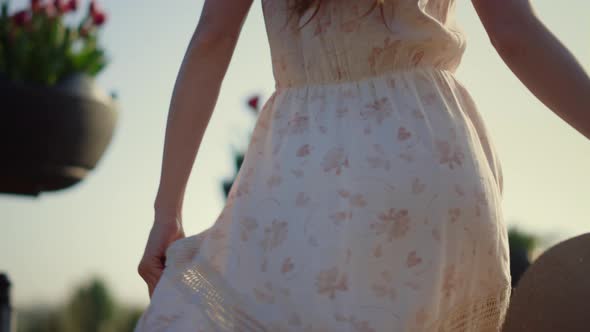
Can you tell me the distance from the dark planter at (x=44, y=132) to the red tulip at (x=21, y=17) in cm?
44

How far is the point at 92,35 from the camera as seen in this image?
4184 millimetres

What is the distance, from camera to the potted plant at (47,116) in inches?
143

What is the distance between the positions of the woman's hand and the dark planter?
2.37m

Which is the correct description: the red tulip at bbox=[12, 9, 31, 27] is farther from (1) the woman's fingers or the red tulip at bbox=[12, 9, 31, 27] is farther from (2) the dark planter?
(1) the woman's fingers

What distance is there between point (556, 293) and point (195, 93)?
58 centimetres

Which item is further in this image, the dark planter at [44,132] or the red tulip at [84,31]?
the red tulip at [84,31]

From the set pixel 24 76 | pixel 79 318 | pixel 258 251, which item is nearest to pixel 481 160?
pixel 258 251

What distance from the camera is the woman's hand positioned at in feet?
4.34

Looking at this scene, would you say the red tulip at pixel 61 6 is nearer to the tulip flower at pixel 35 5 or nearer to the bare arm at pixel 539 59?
the tulip flower at pixel 35 5

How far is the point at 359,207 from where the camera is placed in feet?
3.90

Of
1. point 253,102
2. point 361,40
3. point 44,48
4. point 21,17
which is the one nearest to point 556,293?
point 361,40

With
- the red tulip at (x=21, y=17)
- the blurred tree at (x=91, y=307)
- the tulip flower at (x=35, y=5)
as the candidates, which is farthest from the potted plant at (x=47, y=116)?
the blurred tree at (x=91, y=307)

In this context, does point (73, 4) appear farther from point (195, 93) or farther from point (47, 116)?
point (195, 93)

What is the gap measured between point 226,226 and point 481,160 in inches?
13.8
